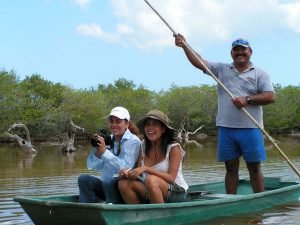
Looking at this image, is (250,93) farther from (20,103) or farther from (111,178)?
(20,103)

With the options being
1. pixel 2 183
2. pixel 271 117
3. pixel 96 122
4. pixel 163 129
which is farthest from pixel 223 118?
pixel 271 117

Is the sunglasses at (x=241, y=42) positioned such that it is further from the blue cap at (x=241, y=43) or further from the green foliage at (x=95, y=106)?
the green foliage at (x=95, y=106)

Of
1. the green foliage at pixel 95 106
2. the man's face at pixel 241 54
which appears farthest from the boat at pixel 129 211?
the green foliage at pixel 95 106

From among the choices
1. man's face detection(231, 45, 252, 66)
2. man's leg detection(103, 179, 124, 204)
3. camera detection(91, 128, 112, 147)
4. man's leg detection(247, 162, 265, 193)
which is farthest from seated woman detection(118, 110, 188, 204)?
man's face detection(231, 45, 252, 66)

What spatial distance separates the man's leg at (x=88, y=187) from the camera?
218 inches

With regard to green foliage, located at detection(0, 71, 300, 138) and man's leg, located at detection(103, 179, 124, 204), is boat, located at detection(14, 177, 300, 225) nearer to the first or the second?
man's leg, located at detection(103, 179, 124, 204)

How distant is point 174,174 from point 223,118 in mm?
1548

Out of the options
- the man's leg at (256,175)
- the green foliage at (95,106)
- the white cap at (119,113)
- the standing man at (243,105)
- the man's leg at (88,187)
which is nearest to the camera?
the white cap at (119,113)

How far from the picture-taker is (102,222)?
16.0 feet

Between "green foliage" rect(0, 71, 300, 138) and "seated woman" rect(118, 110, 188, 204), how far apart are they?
30.5 m

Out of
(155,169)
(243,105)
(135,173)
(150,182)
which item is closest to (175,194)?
(155,169)

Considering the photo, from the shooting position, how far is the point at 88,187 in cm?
557

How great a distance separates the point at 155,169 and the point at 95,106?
3843cm

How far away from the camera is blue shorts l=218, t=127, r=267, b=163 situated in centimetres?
653
